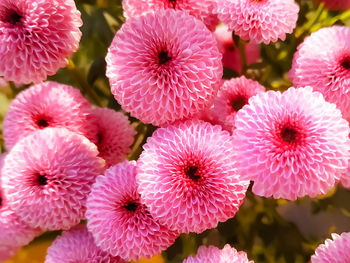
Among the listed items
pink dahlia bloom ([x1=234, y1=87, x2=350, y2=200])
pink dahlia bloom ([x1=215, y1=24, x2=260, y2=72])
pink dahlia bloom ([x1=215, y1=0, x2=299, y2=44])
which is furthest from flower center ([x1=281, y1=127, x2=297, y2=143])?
pink dahlia bloom ([x1=215, y1=24, x2=260, y2=72])

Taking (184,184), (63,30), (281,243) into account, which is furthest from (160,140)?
(281,243)

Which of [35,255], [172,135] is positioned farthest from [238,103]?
[35,255]

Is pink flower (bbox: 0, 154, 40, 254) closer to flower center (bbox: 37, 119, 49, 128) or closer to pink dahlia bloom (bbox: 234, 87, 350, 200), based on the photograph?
flower center (bbox: 37, 119, 49, 128)

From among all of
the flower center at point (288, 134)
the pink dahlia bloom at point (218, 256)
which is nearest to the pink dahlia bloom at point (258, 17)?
the flower center at point (288, 134)

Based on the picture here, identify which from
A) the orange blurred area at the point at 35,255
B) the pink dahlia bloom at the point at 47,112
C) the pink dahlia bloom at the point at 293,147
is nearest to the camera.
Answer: the pink dahlia bloom at the point at 293,147

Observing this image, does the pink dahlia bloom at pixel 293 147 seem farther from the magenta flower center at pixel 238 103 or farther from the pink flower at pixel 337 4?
the pink flower at pixel 337 4

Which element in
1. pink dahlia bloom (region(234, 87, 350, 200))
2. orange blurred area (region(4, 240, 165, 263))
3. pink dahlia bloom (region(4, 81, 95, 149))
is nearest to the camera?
pink dahlia bloom (region(234, 87, 350, 200))

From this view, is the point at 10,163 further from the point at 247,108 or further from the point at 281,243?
the point at 281,243
